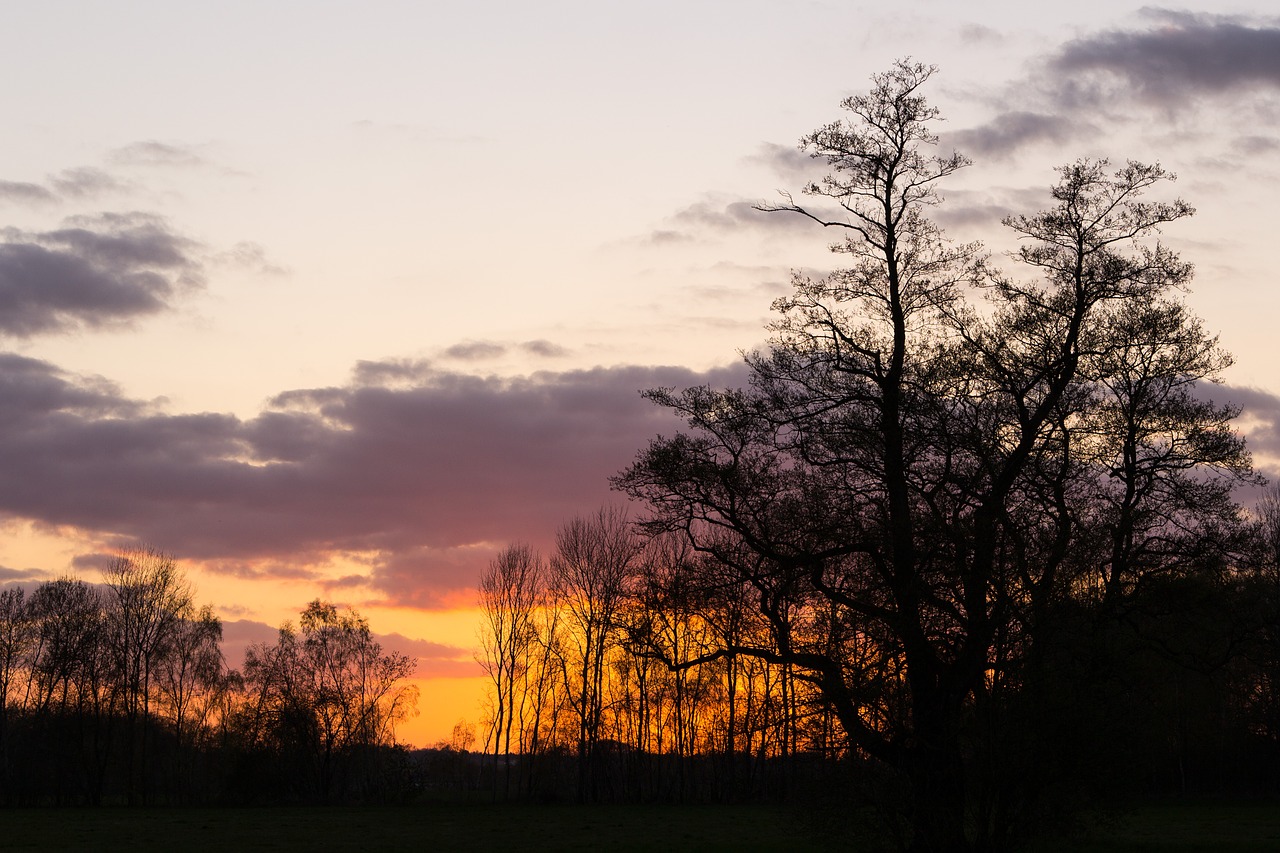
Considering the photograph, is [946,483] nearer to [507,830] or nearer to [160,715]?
[507,830]

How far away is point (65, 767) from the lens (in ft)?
237

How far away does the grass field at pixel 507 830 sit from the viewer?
34.1m

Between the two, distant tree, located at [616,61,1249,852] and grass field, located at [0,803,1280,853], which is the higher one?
distant tree, located at [616,61,1249,852]

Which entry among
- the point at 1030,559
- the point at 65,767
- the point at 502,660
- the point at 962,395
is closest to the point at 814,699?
the point at 1030,559

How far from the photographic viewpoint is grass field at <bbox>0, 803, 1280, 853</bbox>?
112 feet

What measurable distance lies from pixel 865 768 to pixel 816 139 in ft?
41.9

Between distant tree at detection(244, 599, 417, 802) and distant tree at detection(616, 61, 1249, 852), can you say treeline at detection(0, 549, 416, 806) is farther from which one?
distant tree at detection(616, 61, 1249, 852)

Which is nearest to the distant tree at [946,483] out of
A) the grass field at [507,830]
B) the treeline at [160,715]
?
the grass field at [507,830]

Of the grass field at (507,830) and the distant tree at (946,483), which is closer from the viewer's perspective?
the distant tree at (946,483)

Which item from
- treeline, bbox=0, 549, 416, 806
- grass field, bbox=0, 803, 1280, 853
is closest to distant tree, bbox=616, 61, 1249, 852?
grass field, bbox=0, 803, 1280, 853

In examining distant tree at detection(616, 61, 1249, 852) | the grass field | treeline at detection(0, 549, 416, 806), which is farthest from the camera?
treeline at detection(0, 549, 416, 806)

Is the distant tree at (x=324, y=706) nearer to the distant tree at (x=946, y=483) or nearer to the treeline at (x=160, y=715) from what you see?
the treeline at (x=160, y=715)

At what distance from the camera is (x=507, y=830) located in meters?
45.7

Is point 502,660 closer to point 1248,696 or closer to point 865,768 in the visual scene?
point 1248,696
